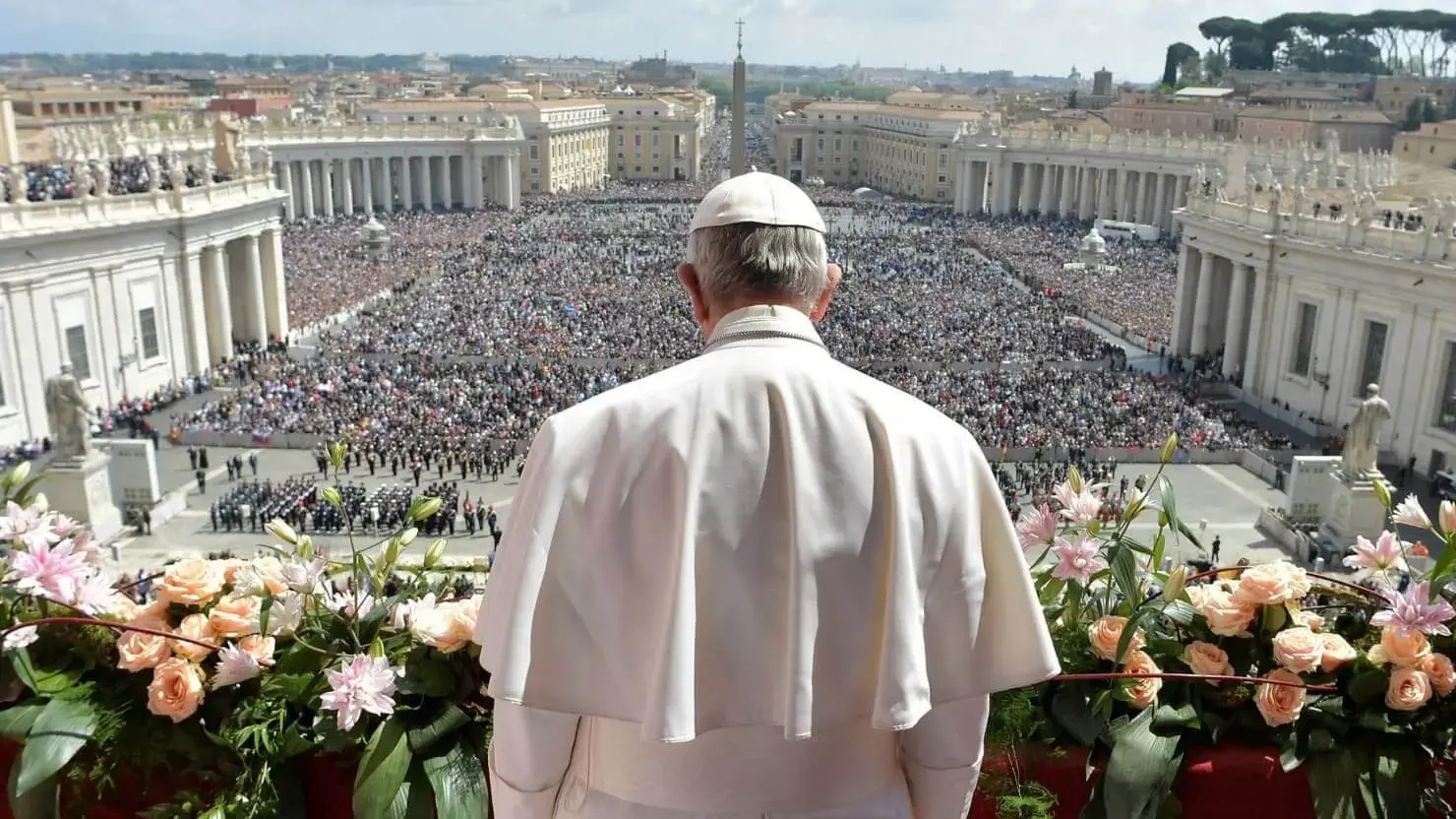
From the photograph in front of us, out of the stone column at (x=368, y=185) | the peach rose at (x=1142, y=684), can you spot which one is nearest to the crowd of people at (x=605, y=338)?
the stone column at (x=368, y=185)

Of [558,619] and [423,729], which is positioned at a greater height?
[558,619]

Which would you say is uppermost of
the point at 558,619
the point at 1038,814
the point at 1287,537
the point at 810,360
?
the point at 810,360

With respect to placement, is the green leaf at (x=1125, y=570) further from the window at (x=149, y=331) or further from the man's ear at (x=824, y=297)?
the window at (x=149, y=331)

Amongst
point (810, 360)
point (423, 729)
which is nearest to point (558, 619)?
point (810, 360)

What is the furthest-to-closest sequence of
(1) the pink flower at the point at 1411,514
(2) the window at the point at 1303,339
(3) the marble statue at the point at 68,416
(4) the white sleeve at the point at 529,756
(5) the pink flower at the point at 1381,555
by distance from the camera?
(2) the window at the point at 1303,339, (3) the marble statue at the point at 68,416, (1) the pink flower at the point at 1411,514, (5) the pink flower at the point at 1381,555, (4) the white sleeve at the point at 529,756

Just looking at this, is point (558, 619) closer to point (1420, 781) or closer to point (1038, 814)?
point (1038, 814)

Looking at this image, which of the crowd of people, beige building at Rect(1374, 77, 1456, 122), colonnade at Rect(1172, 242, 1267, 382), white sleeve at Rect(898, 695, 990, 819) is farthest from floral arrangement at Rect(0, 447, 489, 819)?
beige building at Rect(1374, 77, 1456, 122)
